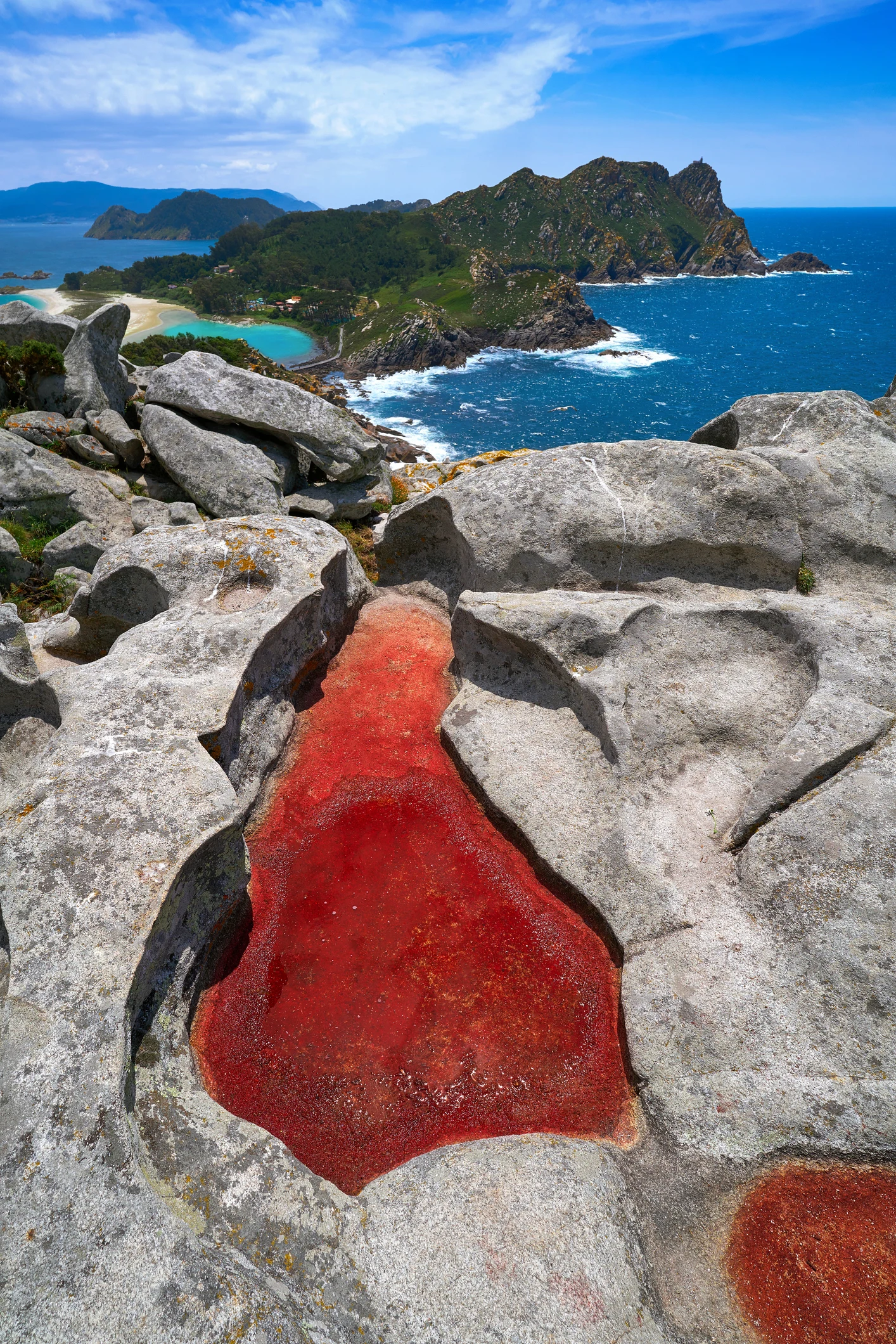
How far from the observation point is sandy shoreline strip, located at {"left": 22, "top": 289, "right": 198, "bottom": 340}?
424ft

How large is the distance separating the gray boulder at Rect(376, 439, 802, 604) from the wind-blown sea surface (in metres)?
55.9

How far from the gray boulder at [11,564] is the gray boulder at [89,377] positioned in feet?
34.3

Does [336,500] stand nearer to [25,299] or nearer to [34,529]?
[34,529]

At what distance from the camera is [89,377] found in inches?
1133

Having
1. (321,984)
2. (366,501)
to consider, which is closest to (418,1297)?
(321,984)

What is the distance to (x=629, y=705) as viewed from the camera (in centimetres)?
1326

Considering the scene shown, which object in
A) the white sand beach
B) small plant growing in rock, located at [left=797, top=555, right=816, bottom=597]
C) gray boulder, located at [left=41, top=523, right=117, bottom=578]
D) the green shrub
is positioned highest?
the white sand beach

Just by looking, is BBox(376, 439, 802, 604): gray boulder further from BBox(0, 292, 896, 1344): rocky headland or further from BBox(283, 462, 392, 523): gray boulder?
BBox(283, 462, 392, 523): gray boulder

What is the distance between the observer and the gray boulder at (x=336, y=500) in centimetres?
2423

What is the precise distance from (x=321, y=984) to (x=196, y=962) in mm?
1950

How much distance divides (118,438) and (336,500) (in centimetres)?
930

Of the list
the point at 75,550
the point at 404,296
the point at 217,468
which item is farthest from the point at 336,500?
the point at 404,296

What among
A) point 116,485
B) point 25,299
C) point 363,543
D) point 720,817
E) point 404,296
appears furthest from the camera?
point 404,296

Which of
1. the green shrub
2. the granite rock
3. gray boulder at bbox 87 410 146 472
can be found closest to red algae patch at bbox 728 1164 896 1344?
the granite rock
